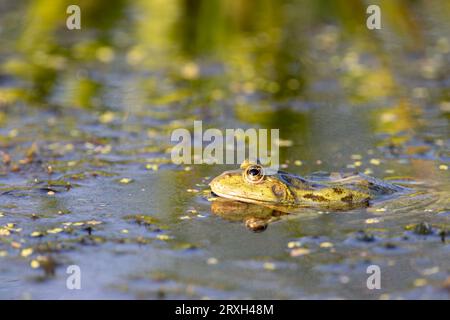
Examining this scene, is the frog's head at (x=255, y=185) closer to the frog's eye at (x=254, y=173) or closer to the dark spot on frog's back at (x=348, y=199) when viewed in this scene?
the frog's eye at (x=254, y=173)

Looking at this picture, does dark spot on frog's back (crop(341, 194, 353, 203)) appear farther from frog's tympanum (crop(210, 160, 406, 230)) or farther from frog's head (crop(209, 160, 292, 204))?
frog's head (crop(209, 160, 292, 204))

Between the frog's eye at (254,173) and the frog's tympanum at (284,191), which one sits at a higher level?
the frog's eye at (254,173)

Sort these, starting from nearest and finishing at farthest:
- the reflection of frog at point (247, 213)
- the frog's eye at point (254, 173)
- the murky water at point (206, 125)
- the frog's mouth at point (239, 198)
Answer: the murky water at point (206, 125) < the reflection of frog at point (247, 213) < the frog's eye at point (254, 173) < the frog's mouth at point (239, 198)

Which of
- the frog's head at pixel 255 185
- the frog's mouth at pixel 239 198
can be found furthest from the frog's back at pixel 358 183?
the frog's mouth at pixel 239 198

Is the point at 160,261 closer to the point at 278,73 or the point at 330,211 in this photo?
the point at 330,211

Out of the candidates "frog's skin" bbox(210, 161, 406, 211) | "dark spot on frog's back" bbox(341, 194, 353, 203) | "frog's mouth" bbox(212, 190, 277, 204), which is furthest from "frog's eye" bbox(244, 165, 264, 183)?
"dark spot on frog's back" bbox(341, 194, 353, 203)

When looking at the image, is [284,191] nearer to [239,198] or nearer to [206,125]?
[239,198]

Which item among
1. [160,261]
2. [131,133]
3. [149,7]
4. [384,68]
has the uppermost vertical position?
[149,7]

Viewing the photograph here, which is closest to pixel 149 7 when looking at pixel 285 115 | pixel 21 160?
pixel 285 115

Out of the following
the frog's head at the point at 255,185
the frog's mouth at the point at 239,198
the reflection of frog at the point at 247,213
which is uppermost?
the frog's head at the point at 255,185

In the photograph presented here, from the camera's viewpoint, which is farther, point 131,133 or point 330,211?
point 131,133
